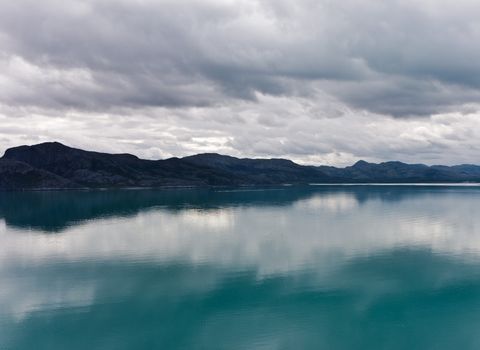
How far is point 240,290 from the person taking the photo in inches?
2144

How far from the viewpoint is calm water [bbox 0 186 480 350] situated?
4019 centimetres

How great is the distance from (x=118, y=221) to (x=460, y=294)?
347 feet

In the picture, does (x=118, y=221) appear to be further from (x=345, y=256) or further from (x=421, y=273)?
(x=421, y=273)

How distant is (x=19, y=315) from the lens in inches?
1802

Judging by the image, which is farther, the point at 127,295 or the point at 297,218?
the point at 297,218

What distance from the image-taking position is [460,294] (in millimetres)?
53500

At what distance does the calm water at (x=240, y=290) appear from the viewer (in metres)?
40.2

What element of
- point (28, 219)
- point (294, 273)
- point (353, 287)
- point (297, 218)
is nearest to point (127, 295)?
point (294, 273)

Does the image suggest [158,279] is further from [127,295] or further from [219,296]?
[219,296]

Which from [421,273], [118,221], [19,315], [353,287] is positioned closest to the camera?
[19,315]

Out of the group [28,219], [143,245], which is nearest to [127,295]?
[143,245]

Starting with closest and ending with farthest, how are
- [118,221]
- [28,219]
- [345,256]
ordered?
[345,256] < [118,221] < [28,219]

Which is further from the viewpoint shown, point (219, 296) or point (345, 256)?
point (345, 256)

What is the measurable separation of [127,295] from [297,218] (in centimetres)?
9485
